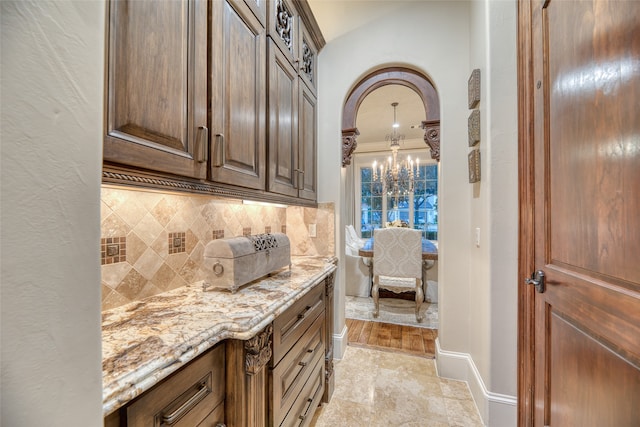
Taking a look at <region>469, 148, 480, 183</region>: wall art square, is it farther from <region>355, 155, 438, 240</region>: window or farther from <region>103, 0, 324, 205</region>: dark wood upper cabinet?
<region>355, 155, 438, 240</region>: window

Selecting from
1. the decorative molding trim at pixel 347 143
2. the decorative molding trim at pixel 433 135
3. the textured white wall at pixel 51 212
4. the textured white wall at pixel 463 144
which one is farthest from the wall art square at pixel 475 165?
the textured white wall at pixel 51 212

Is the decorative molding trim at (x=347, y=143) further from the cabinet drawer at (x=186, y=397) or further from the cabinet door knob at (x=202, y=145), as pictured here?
the cabinet drawer at (x=186, y=397)

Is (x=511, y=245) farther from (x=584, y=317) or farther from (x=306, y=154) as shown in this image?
(x=306, y=154)

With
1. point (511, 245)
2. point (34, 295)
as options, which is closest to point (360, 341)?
point (511, 245)

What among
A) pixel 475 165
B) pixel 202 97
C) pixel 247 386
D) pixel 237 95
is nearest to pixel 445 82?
pixel 475 165

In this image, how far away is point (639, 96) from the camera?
688 mm

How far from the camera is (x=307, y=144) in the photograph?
1938 millimetres

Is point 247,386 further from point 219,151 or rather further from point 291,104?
→ point 291,104

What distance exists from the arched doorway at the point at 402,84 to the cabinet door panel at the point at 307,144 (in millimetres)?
386

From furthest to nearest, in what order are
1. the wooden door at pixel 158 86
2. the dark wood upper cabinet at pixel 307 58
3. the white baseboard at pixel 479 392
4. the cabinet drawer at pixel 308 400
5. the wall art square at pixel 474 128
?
1. the dark wood upper cabinet at pixel 307 58
2. the wall art square at pixel 474 128
3. the white baseboard at pixel 479 392
4. the cabinet drawer at pixel 308 400
5. the wooden door at pixel 158 86

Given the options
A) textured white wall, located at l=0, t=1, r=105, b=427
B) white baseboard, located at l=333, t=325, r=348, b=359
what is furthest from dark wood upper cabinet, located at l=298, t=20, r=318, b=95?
white baseboard, located at l=333, t=325, r=348, b=359

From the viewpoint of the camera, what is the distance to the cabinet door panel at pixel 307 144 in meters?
1.81

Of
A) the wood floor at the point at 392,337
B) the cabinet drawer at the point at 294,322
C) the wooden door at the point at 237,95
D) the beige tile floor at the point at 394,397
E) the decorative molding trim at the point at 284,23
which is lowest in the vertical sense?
the beige tile floor at the point at 394,397

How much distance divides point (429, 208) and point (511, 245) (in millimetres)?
4735
